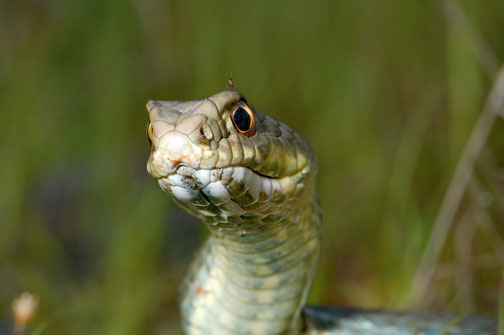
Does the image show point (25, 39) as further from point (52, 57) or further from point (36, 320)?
point (36, 320)

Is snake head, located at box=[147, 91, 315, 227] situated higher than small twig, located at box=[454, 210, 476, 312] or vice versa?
snake head, located at box=[147, 91, 315, 227]

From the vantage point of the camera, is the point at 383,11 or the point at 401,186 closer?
the point at 401,186

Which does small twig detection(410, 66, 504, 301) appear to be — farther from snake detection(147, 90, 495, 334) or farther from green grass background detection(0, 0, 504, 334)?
snake detection(147, 90, 495, 334)

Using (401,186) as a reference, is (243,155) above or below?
above

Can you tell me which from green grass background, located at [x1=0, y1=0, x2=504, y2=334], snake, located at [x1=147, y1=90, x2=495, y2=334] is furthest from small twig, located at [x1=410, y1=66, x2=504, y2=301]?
snake, located at [x1=147, y1=90, x2=495, y2=334]

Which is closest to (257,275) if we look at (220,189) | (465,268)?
(220,189)

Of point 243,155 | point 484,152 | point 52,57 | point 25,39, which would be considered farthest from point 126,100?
point 243,155

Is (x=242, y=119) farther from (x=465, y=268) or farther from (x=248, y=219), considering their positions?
(x=465, y=268)
